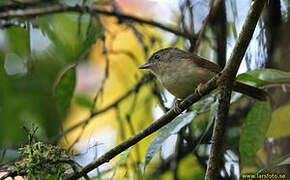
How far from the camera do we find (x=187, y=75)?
10.9ft

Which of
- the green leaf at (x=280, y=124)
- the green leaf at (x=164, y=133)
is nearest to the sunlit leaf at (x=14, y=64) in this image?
the green leaf at (x=164, y=133)

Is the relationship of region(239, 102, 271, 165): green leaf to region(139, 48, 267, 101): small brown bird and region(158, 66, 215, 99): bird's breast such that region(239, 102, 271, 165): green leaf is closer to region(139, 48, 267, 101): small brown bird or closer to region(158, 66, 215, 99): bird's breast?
region(139, 48, 267, 101): small brown bird

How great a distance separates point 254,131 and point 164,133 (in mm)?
638

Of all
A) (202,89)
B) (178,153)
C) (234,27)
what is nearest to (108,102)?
(178,153)

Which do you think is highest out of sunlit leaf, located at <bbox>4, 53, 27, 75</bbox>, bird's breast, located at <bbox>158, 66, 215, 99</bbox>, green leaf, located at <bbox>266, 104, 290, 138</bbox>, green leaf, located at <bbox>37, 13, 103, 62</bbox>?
green leaf, located at <bbox>37, 13, 103, 62</bbox>

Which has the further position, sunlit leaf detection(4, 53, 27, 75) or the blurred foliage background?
sunlit leaf detection(4, 53, 27, 75)

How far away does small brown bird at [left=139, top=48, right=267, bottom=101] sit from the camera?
3268 mm

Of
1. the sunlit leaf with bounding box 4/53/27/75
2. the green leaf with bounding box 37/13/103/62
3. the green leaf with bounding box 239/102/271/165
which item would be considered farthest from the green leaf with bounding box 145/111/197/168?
Answer: the sunlit leaf with bounding box 4/53/27/75

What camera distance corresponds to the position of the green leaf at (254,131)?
2631 mm

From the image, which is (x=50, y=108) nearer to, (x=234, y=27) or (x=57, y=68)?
(x=57, y=68)

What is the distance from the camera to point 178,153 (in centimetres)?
375

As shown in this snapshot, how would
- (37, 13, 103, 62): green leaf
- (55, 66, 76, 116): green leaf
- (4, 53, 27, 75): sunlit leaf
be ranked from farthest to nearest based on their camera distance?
(37, 13, 103, 62): green leaf < (4, 53, 27, 75): sunlit leaf < (55, 66, 76, 116): green leaf

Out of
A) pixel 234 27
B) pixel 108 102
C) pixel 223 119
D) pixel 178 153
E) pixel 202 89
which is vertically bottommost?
pixel 178 153

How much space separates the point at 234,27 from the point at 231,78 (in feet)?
4.87
